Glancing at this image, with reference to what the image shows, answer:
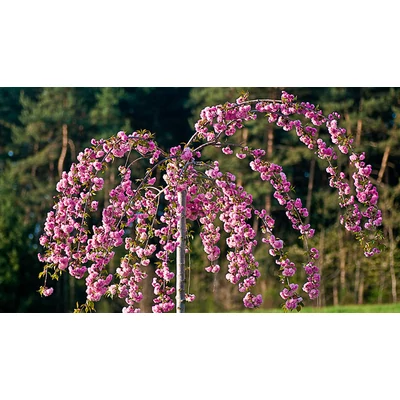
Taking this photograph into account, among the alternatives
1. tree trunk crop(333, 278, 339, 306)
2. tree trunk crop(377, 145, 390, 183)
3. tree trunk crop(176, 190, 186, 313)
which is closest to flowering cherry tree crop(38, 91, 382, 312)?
tree trunk crop(176, 190, 186, 313)

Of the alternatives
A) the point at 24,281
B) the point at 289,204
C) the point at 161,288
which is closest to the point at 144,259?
the point at 161,288

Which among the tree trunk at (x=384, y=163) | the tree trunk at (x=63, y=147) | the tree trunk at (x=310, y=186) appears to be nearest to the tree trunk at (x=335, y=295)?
the tree trunk at (x=310, y=186)

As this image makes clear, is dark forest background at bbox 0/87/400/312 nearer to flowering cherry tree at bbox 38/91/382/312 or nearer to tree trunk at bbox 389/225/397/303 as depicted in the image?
tree trunk at bbox 389/225/397/303

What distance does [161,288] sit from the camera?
3.26m

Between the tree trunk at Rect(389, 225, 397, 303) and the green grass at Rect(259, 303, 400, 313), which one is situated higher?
the tree trunk at Rect(389, 225, 397, 303)

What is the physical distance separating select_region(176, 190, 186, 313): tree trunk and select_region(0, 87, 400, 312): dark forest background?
10.8 feet

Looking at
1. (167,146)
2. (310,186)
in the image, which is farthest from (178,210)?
(310,186)

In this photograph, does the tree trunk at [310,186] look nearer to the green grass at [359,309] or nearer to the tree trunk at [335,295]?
the tree trunk at [335,295]

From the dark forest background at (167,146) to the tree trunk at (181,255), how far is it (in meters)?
3.29

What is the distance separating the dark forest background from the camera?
6.61 meters

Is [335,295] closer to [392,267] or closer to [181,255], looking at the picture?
[392,267]

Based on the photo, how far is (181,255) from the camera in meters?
3.19
